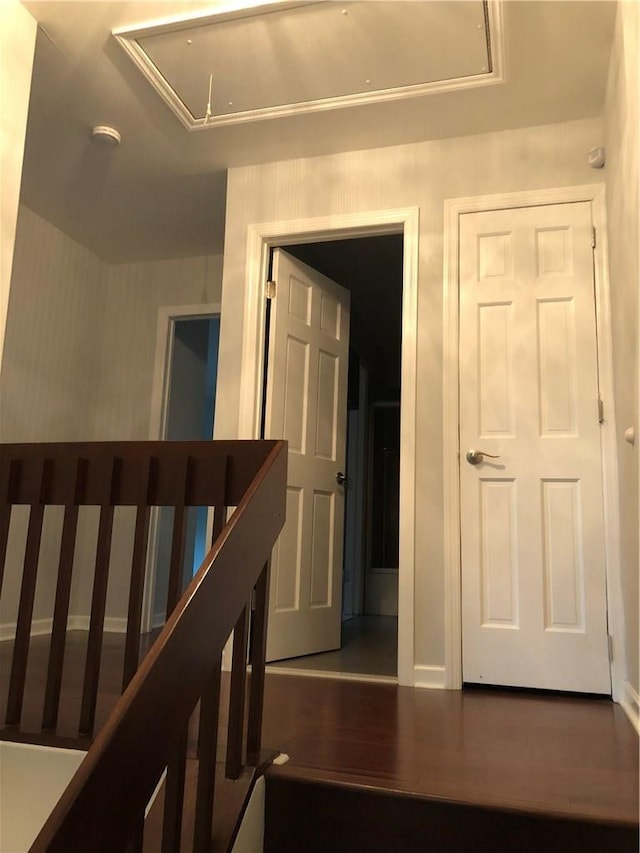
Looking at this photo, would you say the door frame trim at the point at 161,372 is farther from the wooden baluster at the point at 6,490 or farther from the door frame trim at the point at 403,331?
the wooden baluster at the point at 6,490

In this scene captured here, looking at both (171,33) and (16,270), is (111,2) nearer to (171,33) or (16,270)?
(171,33)

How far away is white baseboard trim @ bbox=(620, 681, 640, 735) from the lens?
7.24ft

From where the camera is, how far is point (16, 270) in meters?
4.04

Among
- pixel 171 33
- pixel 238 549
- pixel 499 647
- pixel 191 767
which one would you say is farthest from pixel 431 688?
pixel 171 33

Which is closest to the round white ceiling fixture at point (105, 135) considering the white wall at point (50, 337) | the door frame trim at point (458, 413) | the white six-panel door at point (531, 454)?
the white wall at point (50, 337)

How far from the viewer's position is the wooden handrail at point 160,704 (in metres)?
0.94

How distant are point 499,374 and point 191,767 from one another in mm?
2088

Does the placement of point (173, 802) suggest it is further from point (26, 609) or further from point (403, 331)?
point (403, 331)

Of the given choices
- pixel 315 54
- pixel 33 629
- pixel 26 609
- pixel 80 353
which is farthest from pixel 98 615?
pixel 80 353

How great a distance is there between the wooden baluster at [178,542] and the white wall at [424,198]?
4.98ft

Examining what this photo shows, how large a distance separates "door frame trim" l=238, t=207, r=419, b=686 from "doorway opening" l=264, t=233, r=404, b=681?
121 centimetres

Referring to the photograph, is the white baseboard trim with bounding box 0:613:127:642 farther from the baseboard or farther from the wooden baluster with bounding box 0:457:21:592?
the wooden baluster with bounding box 0:457:21:592

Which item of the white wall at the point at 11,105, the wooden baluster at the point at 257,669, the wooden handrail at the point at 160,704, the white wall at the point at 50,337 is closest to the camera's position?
the wooden handrail at the point at 160,704

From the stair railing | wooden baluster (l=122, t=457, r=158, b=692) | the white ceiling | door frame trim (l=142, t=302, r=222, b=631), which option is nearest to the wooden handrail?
the stair railing
